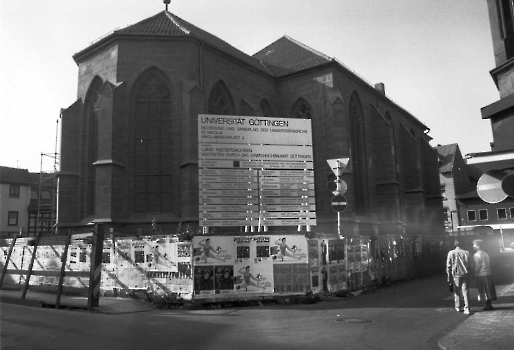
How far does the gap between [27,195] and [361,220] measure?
45632 millimetres

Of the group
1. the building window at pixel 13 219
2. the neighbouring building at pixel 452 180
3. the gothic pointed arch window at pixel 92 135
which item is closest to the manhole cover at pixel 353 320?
the gothic pointed arch window at pixel 92 135

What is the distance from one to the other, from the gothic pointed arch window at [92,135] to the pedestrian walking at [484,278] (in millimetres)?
15883

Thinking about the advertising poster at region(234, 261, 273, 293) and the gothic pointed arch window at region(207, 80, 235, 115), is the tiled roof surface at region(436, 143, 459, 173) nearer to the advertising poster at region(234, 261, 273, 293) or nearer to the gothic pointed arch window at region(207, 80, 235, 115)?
the gothic pointed arch window at region(207, 80, 235, 115)

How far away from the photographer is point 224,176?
12.4 meters

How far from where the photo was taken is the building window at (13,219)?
5394cm

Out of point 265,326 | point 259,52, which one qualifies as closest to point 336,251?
point 265,326

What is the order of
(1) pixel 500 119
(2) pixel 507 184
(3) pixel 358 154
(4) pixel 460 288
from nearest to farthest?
(2) pixel 507 184
(1) pixel 500 119
(4) pixel 460 288
(3) pixel 358 154

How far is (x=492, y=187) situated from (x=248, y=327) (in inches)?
205

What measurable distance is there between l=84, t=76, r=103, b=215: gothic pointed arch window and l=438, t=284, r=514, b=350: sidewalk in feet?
53.7

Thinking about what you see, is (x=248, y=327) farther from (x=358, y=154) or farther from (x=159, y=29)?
(x=358, y=154)

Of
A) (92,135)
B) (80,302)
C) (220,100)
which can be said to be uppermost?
(220,100)

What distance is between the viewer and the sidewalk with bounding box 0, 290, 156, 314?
10.3 metres

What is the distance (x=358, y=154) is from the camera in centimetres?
2873

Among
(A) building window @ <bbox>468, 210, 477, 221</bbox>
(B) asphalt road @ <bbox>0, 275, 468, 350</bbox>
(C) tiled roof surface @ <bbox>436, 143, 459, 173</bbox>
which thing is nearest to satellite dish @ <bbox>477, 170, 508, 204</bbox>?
(B) asphalt road @ <bbox>0, 275, 468, 350</bbox>
